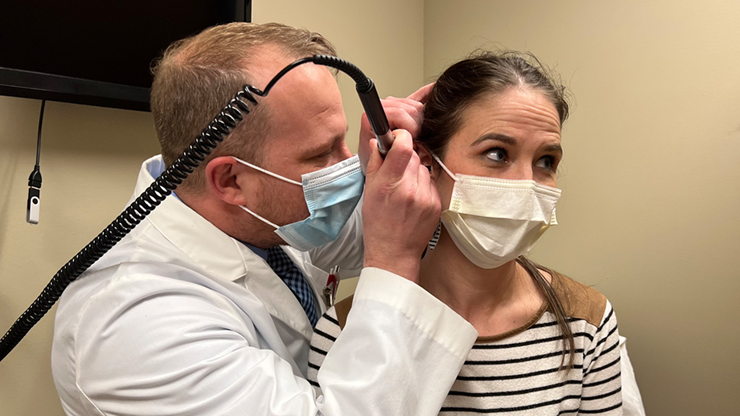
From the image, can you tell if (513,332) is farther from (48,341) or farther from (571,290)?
(48,341)

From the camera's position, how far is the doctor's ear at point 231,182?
3.50 feet

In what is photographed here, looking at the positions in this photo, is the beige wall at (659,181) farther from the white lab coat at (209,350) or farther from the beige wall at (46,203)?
the beige wall at (46,203)

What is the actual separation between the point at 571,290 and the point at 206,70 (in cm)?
95

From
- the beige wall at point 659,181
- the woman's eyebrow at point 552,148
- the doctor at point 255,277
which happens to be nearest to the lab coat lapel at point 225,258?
the doctor at point 255,277

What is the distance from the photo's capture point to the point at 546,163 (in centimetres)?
104

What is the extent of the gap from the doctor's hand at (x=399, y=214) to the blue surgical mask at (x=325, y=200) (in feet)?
0.57

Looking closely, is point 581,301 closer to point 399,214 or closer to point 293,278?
point 399,214

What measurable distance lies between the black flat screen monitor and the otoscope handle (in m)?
0.92

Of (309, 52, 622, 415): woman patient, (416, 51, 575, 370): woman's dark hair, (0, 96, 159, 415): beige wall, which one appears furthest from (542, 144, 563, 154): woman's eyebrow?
(0, 96, 159, 415): beige wall

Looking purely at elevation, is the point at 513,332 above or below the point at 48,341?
above

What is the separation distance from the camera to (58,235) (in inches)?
56.0

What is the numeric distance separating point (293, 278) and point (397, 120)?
516 millimetres

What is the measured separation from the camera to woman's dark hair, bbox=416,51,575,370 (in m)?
1.02

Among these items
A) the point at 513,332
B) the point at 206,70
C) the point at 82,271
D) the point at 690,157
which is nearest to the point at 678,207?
the point at 690,157
